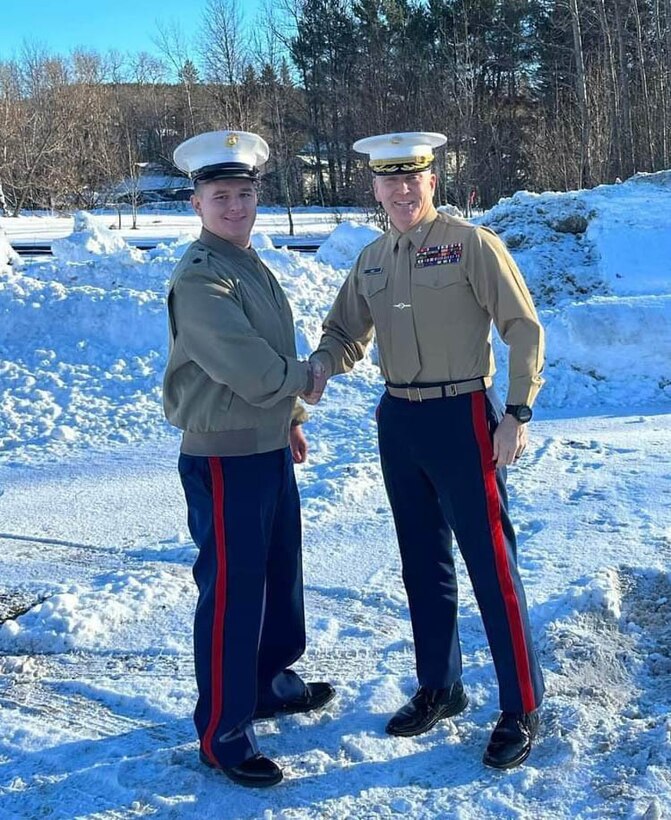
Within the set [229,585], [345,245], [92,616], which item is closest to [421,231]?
[229,585]

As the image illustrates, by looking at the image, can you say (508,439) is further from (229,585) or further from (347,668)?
(347,668)

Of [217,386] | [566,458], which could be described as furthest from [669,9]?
[217,386]

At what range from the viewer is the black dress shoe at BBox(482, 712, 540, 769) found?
8.79ft

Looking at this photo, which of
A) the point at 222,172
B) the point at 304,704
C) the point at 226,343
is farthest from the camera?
the point at 304,704

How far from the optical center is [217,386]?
2.65 meters

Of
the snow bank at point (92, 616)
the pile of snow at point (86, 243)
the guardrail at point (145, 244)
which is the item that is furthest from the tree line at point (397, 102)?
the snow bank at point (92, 616)

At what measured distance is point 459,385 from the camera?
2.74 metres

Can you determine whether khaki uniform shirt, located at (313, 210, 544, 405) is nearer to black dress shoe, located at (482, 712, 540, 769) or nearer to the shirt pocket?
the shirt pocket

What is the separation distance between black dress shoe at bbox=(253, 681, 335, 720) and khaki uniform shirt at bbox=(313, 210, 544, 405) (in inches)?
48.5

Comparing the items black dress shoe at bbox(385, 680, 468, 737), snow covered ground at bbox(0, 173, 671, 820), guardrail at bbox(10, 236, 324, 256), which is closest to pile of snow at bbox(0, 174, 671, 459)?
snow covered ground at bbox(0, 173, 671, 820)

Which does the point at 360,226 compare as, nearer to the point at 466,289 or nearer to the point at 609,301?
the point at 609,301

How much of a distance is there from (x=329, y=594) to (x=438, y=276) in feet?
6.35

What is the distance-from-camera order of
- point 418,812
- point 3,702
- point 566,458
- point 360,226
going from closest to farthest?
point 418,812 < point 3,702 < point 566,458 < point 360,226

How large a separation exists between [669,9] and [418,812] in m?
26.8
